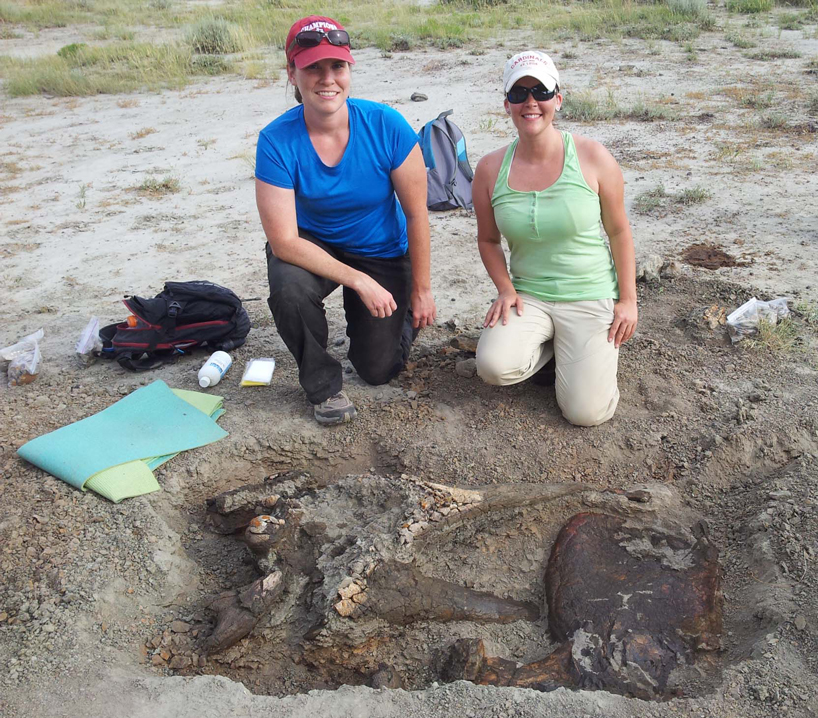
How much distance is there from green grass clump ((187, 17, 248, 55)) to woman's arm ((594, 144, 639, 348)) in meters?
9.58

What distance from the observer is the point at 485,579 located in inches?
101

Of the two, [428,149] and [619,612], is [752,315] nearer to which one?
[619,612]

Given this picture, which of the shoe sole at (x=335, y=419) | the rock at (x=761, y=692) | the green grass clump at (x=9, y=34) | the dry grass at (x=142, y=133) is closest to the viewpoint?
the rock at (x=761, y=692)

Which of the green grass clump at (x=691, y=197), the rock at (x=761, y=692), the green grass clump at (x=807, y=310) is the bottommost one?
the rock at (x=761, y=692)

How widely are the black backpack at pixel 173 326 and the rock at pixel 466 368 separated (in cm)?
118

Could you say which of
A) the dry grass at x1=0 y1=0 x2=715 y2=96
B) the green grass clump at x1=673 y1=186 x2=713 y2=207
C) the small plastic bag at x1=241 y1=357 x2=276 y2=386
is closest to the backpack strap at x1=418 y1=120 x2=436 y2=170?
the green grass clump at x1=673 y1=186 x2=713 y2=207

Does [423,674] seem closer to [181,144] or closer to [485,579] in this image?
[485,579]

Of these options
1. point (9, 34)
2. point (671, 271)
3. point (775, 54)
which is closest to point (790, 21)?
point (775, 54)

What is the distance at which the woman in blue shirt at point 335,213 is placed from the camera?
281 centimetres

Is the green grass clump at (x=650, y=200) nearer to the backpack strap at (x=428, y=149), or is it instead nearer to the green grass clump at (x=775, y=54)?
the backpack strap at (x=428, y=149)

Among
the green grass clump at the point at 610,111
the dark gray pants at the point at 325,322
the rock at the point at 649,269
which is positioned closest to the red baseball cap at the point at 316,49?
the dark gray pants at the point at 325,322

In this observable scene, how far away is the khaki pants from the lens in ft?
9.86

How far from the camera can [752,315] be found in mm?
3670

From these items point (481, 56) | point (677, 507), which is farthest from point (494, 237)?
point (481, 56)
